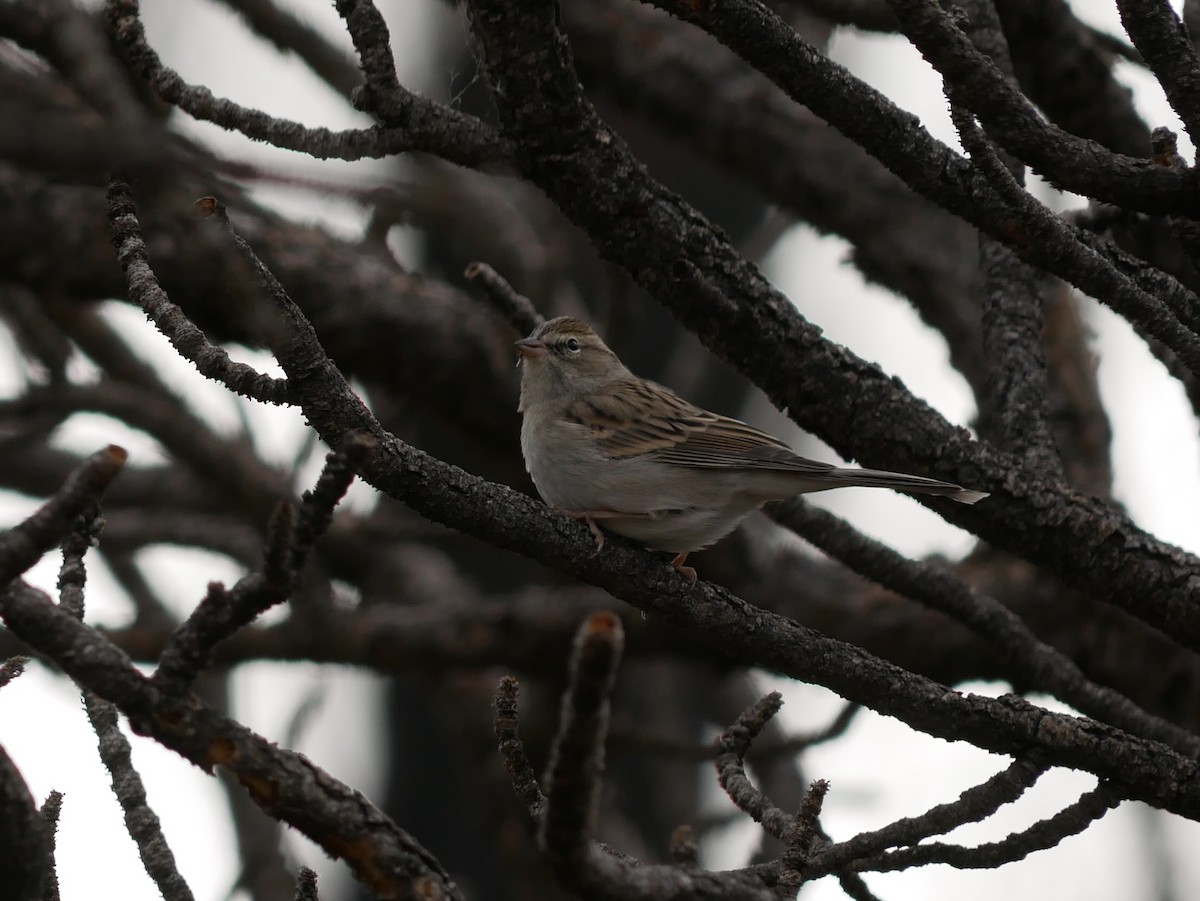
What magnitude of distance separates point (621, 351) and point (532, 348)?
3.26 ft

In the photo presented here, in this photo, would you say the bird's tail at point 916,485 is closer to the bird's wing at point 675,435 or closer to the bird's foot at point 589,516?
the bird's wing at point 675,435

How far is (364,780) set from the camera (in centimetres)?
912

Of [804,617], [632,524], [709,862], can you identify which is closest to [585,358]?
[632,524]

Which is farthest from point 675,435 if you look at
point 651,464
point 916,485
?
point 916,485

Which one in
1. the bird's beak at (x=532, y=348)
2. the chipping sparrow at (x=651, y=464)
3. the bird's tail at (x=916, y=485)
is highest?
the bird's beak at (x=532, y=348)

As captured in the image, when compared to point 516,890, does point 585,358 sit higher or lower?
higher

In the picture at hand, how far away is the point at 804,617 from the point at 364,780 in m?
4.33

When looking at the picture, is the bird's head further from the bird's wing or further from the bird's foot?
the bird's foot

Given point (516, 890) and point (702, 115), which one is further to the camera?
point (516, 890)

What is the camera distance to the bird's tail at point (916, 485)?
10.5 feet

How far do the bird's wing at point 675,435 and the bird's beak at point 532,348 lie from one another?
30cm

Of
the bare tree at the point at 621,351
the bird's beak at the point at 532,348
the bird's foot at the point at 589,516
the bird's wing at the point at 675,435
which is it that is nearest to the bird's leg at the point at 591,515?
the bird's foot at the point at 589,516

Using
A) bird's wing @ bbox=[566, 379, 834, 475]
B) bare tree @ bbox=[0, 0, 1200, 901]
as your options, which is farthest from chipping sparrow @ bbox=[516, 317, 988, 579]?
bare tree @ bbox=[0, 0, 1200, 901]

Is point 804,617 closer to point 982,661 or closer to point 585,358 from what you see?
point 982,661
